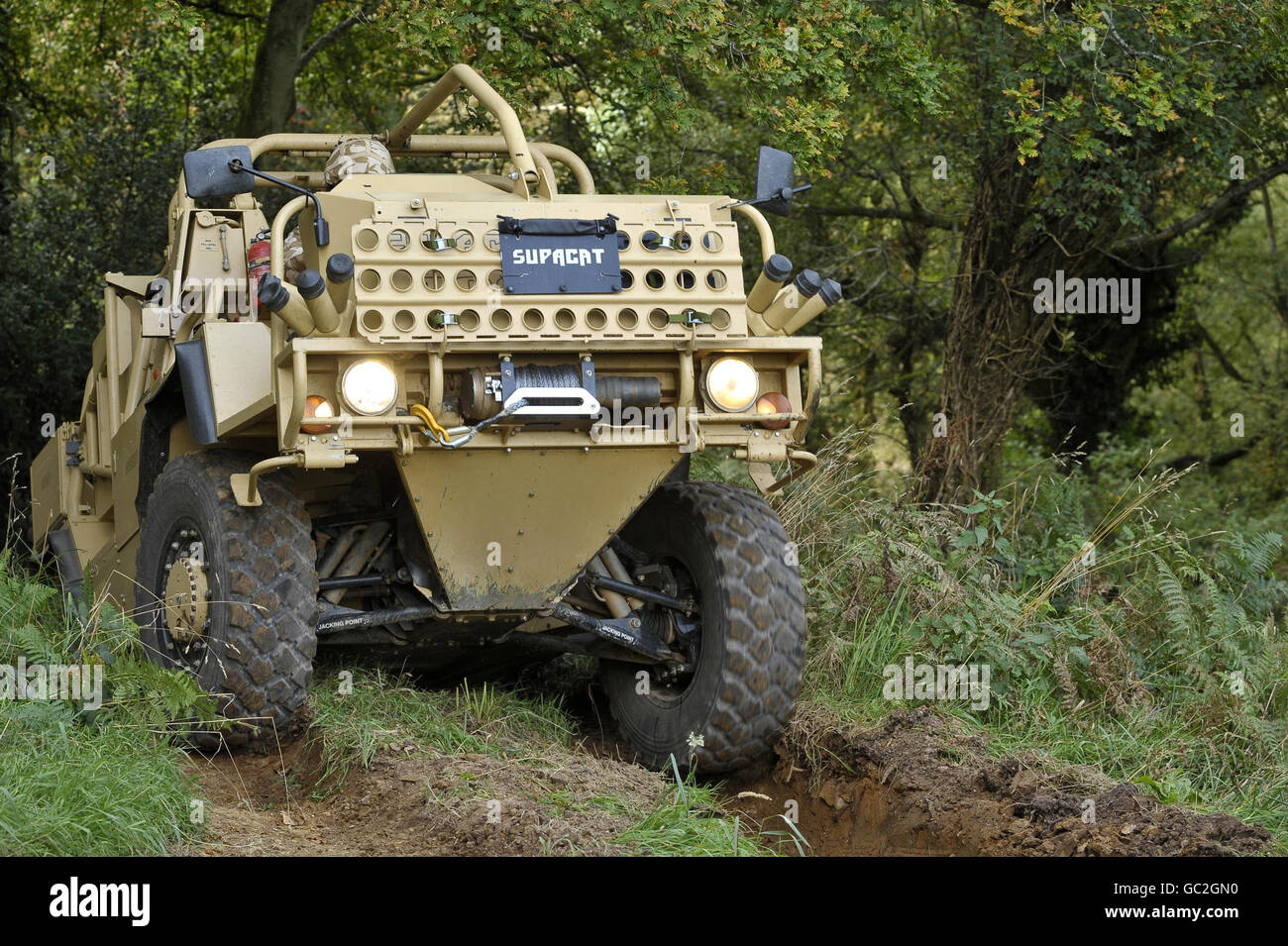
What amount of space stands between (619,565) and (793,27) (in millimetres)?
3531

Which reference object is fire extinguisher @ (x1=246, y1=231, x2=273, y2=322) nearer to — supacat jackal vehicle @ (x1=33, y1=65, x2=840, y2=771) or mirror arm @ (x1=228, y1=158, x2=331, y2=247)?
supacat jackal vehicle @ (x1=33, y1=65, x2=840, y2=771)

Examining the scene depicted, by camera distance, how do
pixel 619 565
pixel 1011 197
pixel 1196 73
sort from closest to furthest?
pixel 619 565 < pixel 1196 73 < pixel 1011 197

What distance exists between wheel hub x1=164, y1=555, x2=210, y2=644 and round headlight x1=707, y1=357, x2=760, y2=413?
1928 millimetres

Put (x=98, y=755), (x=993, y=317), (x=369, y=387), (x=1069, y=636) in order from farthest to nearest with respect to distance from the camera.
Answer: (x=993, y=317), (x=1069, y=636), (x=369, y=387), (x=98, y=755)

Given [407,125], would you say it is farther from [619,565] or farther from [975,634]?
[975,634]

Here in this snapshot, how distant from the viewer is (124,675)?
18.7 ft

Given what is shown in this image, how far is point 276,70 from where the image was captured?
11.6 meters

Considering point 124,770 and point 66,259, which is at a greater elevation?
point 66,259

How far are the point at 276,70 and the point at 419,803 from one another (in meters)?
7.62

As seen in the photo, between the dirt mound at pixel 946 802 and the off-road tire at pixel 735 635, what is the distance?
0.23 meters

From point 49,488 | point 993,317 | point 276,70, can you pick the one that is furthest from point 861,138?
point 49,488

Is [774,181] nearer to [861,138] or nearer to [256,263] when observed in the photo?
[256,263]

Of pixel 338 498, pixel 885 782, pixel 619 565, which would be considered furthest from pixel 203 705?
Answer: pixel 885 782

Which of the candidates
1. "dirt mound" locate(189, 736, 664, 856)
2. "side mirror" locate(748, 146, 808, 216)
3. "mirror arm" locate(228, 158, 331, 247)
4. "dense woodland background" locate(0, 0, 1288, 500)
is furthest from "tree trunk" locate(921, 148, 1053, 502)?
"mirror arm" locate(228, 158, 331, 247)
